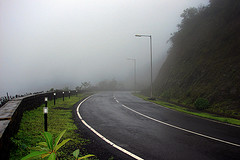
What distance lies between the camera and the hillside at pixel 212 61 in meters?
15.4

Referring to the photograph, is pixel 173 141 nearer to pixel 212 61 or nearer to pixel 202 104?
pixel 202 104

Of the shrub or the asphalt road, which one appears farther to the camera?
the shrub

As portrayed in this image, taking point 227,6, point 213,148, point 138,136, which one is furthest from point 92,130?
point 227,6

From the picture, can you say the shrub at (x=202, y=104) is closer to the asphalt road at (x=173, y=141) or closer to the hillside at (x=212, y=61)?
the hillside at (x=212, y=61)

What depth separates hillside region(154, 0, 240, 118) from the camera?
15423mm

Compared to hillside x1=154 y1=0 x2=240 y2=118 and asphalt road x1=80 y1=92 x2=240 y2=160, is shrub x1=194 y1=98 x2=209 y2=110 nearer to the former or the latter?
hillside x1=154 y1=0 x2=240 y2=118

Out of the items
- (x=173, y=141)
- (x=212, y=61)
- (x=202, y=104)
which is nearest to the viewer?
(x=173, y=141)

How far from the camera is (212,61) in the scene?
2138 centimetres

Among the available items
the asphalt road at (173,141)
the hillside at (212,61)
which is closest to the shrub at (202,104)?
the hillside at (212,61)

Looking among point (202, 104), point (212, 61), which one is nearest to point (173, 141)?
point (202, 104)

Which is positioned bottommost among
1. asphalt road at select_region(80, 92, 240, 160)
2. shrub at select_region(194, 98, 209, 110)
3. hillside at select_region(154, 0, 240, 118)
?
shrub at select_region(194, 98, 209, 110)

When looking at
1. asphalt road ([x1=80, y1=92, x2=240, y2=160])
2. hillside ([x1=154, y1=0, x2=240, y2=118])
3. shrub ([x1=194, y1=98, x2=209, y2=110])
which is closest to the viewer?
asphalt road ([x1=80, y1=92, x2=240, y2=160])

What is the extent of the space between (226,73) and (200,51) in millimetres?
9729

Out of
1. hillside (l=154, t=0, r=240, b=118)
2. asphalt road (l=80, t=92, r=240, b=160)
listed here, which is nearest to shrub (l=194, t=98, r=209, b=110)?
hillside (l=154, t=0, r=240, b=118)
